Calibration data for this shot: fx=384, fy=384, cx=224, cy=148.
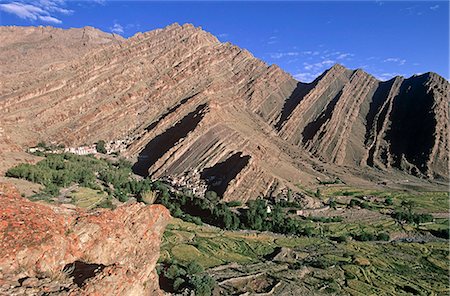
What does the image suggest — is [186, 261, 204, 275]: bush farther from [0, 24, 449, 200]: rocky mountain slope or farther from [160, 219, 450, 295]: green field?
[0, 24, 449, 200]: rocky mountain slope

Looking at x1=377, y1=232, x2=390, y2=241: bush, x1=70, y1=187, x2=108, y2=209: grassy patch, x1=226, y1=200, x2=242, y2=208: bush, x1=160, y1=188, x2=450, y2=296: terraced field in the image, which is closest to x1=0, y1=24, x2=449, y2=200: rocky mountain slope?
x1=226, y1=200, x2=242, y2=208: bush

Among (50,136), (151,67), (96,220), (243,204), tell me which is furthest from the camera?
(151,67)

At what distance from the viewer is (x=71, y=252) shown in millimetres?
11055

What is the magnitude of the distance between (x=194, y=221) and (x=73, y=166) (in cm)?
2816

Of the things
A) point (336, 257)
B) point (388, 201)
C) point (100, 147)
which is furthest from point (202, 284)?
point (100, 147)

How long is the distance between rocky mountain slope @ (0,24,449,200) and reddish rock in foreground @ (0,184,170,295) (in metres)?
49.8

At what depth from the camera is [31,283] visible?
9.17 m

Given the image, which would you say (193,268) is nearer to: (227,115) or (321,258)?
(321,258)

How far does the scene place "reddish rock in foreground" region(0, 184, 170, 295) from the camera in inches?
365

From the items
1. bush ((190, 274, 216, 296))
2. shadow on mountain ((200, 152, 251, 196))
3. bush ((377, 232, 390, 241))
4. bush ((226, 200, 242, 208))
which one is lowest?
bush ((190, 274, 216, 296))

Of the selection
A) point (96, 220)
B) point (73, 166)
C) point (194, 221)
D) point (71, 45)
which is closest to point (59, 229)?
point (96, 220)

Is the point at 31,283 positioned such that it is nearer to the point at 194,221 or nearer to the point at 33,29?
the point at 194,221

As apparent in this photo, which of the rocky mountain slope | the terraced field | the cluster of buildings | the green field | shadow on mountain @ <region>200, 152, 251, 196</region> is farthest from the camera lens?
the rocky mountain slope

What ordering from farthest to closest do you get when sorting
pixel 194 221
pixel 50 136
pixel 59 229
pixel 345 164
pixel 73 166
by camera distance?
pixel 345 164 < pixel 50 136 < pixel 73 166 < pixel 194 221 < pixel 59 229
